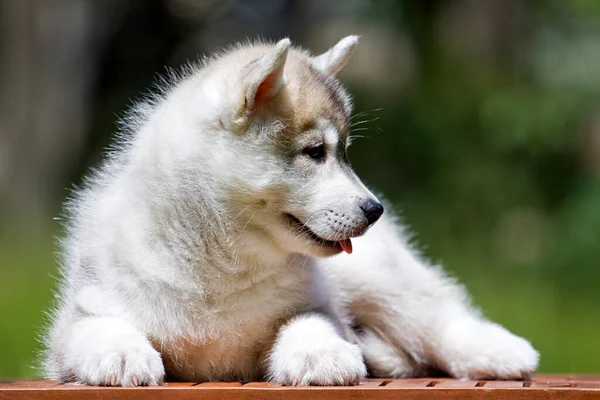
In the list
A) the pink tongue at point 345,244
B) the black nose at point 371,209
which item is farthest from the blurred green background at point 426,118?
the black nose at point 371,209

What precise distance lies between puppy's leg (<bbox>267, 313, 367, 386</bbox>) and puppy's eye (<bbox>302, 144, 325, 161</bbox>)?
615 mm

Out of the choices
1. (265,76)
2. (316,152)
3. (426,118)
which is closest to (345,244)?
(316,152)

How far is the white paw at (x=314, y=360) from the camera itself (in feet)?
10.9

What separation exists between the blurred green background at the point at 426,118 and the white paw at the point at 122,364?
404cm

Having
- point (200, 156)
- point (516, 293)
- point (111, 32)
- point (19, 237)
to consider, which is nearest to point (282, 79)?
point (200, 156)

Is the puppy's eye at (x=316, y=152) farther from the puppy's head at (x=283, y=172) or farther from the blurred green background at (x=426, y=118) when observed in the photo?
the blurred green background at (x=426, y=118)

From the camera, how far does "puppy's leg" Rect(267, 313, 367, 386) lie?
3322mm

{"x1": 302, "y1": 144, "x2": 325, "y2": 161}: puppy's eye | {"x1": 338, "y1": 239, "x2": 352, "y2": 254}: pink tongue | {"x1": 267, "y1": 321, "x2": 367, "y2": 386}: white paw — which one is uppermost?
{"x1": 302, "y1": 144, "x2": 325, "y2": 161}: puppy's eye

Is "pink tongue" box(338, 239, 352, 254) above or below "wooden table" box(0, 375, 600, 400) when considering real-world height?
above

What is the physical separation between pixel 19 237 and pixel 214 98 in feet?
21.1

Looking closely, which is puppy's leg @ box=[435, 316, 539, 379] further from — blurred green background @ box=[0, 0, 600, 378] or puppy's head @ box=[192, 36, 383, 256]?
blurred green background @ box=[0, 0, 600, 378]

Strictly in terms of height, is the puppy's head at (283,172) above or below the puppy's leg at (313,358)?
above

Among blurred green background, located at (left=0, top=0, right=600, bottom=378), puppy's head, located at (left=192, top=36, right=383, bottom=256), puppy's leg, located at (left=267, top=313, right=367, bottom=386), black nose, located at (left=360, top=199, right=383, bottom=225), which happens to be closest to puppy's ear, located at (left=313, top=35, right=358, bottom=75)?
puppy's head, located at (left=192, top=36, right=383, bottom=256)

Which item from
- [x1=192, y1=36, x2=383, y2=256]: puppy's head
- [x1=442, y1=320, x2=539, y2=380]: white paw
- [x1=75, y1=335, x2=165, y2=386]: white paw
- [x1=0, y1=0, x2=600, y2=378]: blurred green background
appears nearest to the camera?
[x1=75, y1=335, x2=165, y2=386]: white paw
